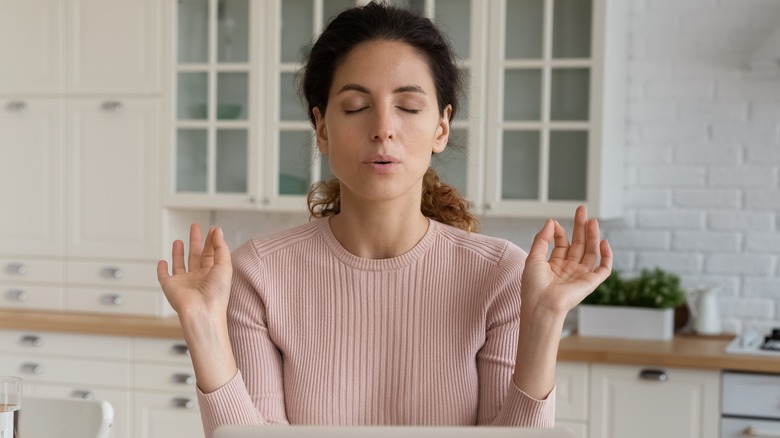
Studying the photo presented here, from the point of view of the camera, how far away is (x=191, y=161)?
3881 millimetres

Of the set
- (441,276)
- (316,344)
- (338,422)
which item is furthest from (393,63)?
(338,422)

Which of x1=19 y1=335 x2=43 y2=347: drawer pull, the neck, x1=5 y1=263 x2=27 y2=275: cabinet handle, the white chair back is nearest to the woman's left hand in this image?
the neck

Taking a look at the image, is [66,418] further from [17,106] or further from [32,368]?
[17,106]

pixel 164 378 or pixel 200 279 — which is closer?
pixel 200 279

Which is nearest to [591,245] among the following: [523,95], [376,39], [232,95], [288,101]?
[376,39]

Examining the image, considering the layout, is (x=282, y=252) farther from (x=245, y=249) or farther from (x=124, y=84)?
(x=124, y=84)

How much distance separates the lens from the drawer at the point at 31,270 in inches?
156

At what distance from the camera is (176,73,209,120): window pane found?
3.85 meters

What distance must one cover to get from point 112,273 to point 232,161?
62 centimetres

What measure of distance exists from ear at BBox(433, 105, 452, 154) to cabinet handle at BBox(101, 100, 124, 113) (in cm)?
244

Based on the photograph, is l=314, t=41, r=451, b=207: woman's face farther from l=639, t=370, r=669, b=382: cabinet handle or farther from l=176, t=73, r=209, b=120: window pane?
l=176, t=73, r=209, b=120: window pane

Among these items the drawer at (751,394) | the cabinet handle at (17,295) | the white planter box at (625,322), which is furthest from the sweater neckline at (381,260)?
the cabinet handle at (17,295)

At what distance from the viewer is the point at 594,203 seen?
3.42m

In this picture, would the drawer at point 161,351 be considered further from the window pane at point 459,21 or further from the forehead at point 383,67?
the forehead at point 383,67
